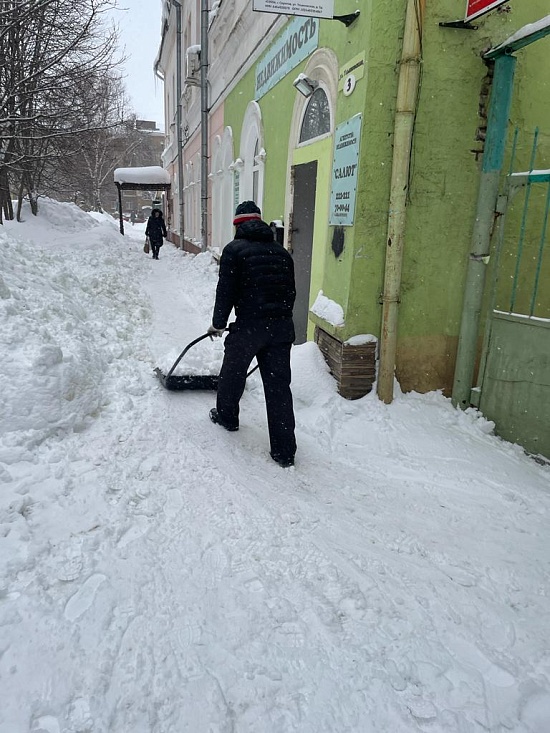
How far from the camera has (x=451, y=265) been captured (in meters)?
4.31

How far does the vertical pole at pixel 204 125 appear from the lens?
11469 millimetres

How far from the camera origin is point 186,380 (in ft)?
14.4

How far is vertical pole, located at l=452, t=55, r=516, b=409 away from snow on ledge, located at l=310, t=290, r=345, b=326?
1064mm

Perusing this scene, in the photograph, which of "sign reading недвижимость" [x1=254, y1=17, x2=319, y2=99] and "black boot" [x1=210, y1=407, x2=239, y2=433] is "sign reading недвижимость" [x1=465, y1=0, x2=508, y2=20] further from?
"black boot" [x1=210, y1=407, x2=239, y2=433]

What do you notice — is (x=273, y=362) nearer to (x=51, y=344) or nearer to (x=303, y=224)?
(x=51, y=344)

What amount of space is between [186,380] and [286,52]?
4516mm

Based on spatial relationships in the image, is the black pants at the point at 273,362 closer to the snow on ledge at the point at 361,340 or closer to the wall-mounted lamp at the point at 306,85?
the snow on ledge at the point at 361,340

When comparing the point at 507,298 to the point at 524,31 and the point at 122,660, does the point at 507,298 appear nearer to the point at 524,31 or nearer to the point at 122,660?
the point at 524,31

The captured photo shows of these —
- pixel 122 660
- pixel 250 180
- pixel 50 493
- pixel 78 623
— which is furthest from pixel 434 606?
pixel 250 180

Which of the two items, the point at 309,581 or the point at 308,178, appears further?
the point at 308,178

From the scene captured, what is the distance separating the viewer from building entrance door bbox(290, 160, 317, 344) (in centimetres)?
600

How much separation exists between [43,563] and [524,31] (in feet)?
14.3

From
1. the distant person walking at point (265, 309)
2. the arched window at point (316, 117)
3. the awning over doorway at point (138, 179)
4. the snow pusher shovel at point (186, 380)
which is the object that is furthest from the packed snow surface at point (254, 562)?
the awning over doorway at point (138, 179)

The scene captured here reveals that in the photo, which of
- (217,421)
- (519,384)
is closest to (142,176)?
(217,421)
